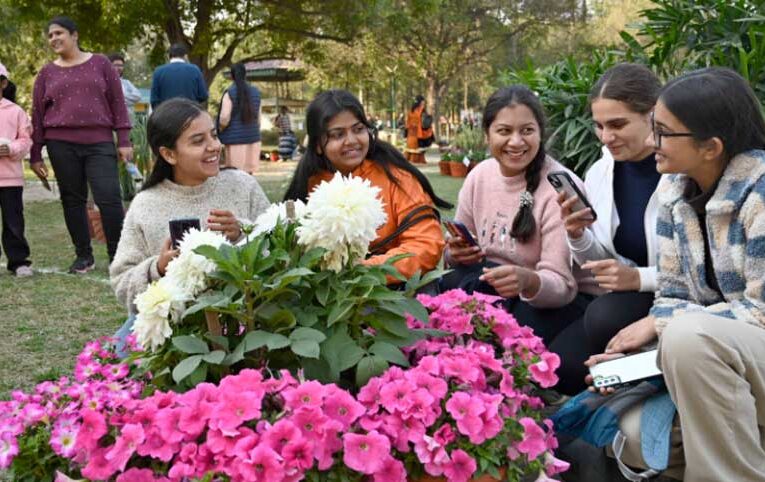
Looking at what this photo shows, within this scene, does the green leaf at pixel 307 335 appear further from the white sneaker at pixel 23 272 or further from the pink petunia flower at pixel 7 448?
the white sneaker at pixel 23 272

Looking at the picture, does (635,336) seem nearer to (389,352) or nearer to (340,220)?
(389,352)

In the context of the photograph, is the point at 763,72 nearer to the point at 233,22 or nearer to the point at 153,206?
the point at 153,206

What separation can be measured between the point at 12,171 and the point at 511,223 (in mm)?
4377

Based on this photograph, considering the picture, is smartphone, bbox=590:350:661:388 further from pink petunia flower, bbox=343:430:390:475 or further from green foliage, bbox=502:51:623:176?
green foliage, bbox=502:51:623:176

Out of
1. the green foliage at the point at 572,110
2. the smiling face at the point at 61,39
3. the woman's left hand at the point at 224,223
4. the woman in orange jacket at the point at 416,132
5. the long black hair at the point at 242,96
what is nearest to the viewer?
the woman's left hand at the point at 224,223

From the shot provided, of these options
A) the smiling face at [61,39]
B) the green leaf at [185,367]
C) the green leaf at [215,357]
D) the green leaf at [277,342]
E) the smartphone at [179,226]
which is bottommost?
the green leaf at [185,367]

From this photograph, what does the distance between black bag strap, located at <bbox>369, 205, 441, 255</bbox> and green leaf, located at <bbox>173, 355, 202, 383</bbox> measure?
117 centimetres

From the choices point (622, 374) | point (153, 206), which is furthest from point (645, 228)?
point (153, 206)

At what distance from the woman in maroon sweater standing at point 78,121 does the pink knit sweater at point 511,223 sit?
3567 mm

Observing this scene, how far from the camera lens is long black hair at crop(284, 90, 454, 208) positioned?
2.97 meters

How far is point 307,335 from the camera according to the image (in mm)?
1827

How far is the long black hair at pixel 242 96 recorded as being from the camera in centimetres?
873

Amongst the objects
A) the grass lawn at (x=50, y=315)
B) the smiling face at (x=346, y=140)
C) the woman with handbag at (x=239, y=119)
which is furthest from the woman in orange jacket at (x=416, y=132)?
the smiling face at (x=346, y=140)

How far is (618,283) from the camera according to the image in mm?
2637
